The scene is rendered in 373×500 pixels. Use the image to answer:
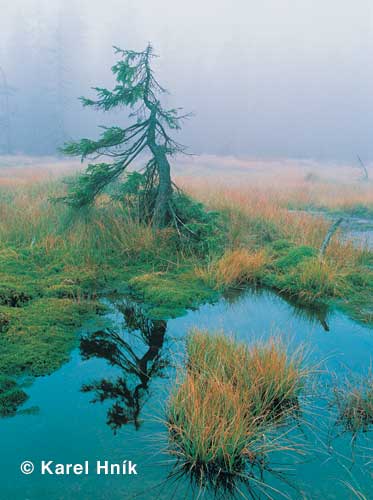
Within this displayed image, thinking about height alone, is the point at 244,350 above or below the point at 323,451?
above

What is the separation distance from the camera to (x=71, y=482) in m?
2.74

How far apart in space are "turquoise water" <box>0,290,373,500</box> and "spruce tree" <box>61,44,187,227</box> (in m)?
3.51

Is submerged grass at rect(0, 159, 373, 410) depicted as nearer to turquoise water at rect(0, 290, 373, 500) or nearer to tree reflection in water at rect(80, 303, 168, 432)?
tree reflection in water at rect(80, 303, 168, 432)

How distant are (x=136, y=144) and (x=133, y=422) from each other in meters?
5.88

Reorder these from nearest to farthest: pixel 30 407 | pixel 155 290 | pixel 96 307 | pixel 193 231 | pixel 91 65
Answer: pixel 30 407 < pixel 96 307 < pixel 155 290 < pixel 193 231 < pixel 91 65

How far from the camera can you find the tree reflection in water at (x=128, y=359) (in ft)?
11.4

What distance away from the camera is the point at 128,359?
4281 millimetres

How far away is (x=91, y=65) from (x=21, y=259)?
51858 mm

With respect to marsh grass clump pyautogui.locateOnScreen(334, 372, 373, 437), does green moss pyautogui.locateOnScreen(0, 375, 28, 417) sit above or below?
below

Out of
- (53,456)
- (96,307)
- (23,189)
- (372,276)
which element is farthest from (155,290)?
(23,189)

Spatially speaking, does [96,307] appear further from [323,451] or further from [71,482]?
[323,451]

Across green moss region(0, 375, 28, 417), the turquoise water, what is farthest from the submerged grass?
the turquoise water

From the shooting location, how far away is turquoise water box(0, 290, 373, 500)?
2.72m

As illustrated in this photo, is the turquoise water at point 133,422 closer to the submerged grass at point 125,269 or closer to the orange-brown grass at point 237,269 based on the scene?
the submerged grass at point 125,269
